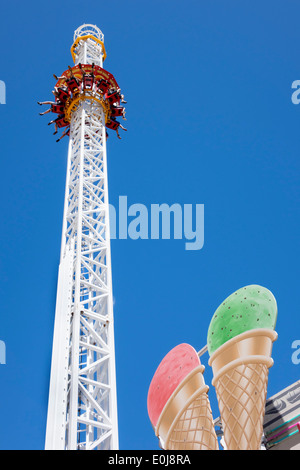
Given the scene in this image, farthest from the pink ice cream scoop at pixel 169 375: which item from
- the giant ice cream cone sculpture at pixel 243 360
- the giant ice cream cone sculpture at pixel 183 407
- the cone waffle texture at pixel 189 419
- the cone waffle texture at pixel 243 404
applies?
the cone waffle texture at pixel 243 404

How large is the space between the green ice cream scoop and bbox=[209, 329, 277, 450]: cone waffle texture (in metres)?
0.28

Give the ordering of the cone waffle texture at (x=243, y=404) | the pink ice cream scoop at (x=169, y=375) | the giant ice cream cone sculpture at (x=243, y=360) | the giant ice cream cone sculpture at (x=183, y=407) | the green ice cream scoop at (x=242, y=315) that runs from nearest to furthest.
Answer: the cone waffle texture at (x=243, y=404) → the giant ice cream cone sculpture at (x=243, y=360) → the giant ice cream cone sculpture at (x=183, y=407) → the green ice cream scoop at (x=242, y=315) → the pink ice cream scoop at (x=169, y=375)

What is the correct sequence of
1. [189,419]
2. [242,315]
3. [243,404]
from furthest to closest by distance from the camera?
1. [242,315]
2. [189,419]
3. [243,404]

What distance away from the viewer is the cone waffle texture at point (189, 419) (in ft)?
35.9

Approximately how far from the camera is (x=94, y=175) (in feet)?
72.2

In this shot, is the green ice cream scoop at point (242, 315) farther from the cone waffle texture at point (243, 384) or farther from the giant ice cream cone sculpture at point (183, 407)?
the giant ice cream cone sculpture at point (183, 407)

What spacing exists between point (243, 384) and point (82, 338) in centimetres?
694

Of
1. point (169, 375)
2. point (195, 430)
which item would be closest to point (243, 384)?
point (195, 430)

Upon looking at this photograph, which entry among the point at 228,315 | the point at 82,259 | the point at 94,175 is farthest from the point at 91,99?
the point at 228,315

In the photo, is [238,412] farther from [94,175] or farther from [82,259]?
[94,175]

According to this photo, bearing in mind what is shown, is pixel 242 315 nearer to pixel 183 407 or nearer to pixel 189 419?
pixel 183 407

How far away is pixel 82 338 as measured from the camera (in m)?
16.3
